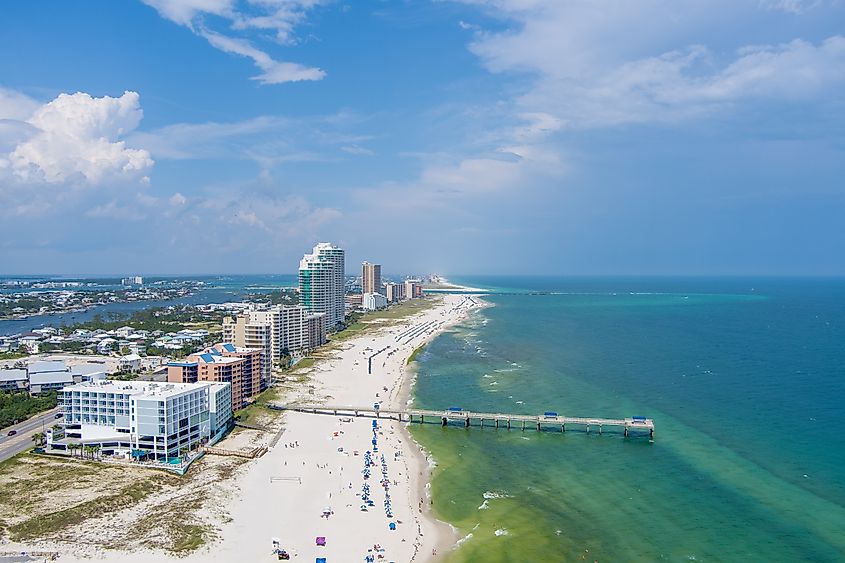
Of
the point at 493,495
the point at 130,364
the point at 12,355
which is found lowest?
the point at 493,495

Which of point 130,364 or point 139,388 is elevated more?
point 139,388

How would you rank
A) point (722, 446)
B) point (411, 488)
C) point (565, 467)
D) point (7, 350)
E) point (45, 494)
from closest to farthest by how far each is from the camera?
point (45, 494) → point (411, 488) → point (565, 467) → point (722, 446) → point (7, 350)

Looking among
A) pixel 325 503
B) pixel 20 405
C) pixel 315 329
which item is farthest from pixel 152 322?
pixel 325 503

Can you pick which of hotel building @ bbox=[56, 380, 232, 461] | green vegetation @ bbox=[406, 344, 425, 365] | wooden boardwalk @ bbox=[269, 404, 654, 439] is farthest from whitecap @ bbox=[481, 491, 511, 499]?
green vegetation @ bbox=[406, 344, 425, 365]

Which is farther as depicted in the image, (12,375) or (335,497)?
(12,375)

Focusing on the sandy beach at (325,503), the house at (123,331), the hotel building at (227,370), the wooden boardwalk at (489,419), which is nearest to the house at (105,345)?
the house at (123,331)

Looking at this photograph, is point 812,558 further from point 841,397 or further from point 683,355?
point 683,355

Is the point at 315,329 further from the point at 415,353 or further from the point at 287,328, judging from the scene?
the point at 415,353

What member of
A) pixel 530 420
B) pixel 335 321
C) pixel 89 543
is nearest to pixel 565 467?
pixel 530 420

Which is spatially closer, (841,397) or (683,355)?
(841,397)
